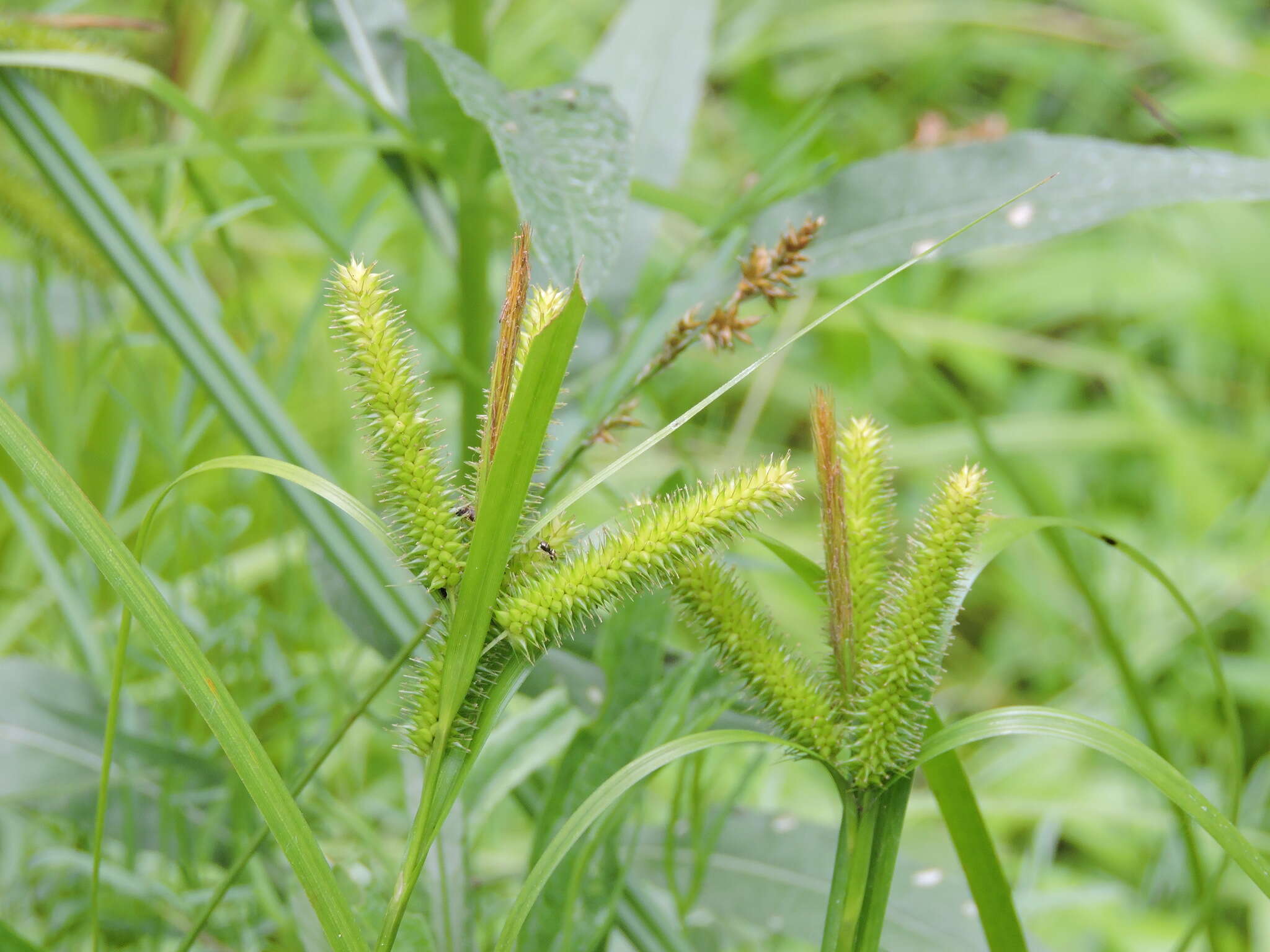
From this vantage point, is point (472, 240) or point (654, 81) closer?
point (472, 240)

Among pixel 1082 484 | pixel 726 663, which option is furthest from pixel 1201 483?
pixel 726 663

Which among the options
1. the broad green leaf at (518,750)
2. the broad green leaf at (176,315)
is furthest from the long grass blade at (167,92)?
the broad green leaf at (518,750)

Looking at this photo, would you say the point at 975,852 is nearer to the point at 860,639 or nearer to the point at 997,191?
the point at 860,639

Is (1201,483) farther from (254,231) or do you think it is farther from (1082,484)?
(254,231)

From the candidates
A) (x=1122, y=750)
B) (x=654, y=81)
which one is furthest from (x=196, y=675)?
(x=654, y=81)

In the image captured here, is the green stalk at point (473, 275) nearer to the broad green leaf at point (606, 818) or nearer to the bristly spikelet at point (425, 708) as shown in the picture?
the broad green leaf at point (606, 818)

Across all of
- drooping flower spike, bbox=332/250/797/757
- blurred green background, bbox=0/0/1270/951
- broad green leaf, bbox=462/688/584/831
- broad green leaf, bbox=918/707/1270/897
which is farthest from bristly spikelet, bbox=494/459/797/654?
broad green leaf, bbox=462/688/584/831

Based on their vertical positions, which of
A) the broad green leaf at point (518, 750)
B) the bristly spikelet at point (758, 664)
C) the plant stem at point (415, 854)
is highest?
the broad green leaf at point (518, 750)
